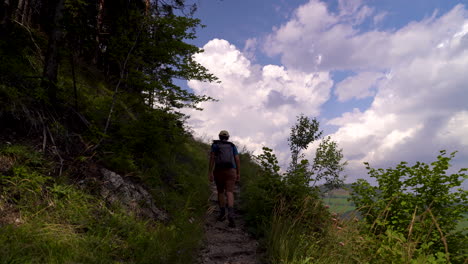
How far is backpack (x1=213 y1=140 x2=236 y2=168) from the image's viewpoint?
6.81 meters

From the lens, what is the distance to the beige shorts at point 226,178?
22.6 feet

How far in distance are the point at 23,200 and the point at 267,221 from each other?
453 centimetres

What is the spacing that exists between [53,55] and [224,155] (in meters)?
4.51

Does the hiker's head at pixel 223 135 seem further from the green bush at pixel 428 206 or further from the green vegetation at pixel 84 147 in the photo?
the green bush at pixel 428 206

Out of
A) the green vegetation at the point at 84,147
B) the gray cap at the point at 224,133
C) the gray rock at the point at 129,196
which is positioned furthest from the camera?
the gray cap at the point at 224,133

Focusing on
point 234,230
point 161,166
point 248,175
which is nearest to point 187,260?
point 234,230

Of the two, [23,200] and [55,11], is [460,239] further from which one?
[55,11]

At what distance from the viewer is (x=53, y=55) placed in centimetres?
565

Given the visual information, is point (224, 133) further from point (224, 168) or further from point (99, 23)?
point (99, 23)

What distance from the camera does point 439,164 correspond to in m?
4.99

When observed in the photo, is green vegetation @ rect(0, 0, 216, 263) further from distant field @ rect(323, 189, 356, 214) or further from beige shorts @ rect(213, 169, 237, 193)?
distant field @ rect(323, 189, 356, 214)

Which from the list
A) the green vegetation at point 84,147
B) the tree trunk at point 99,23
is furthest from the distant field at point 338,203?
the tree trunk at point 99,23

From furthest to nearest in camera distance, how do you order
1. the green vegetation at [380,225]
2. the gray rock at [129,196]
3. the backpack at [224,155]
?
the backpack at [224,155] → the gray rock at [129,196] → the green vegetation at [380,225]

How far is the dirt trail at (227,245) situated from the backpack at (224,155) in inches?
52.6
